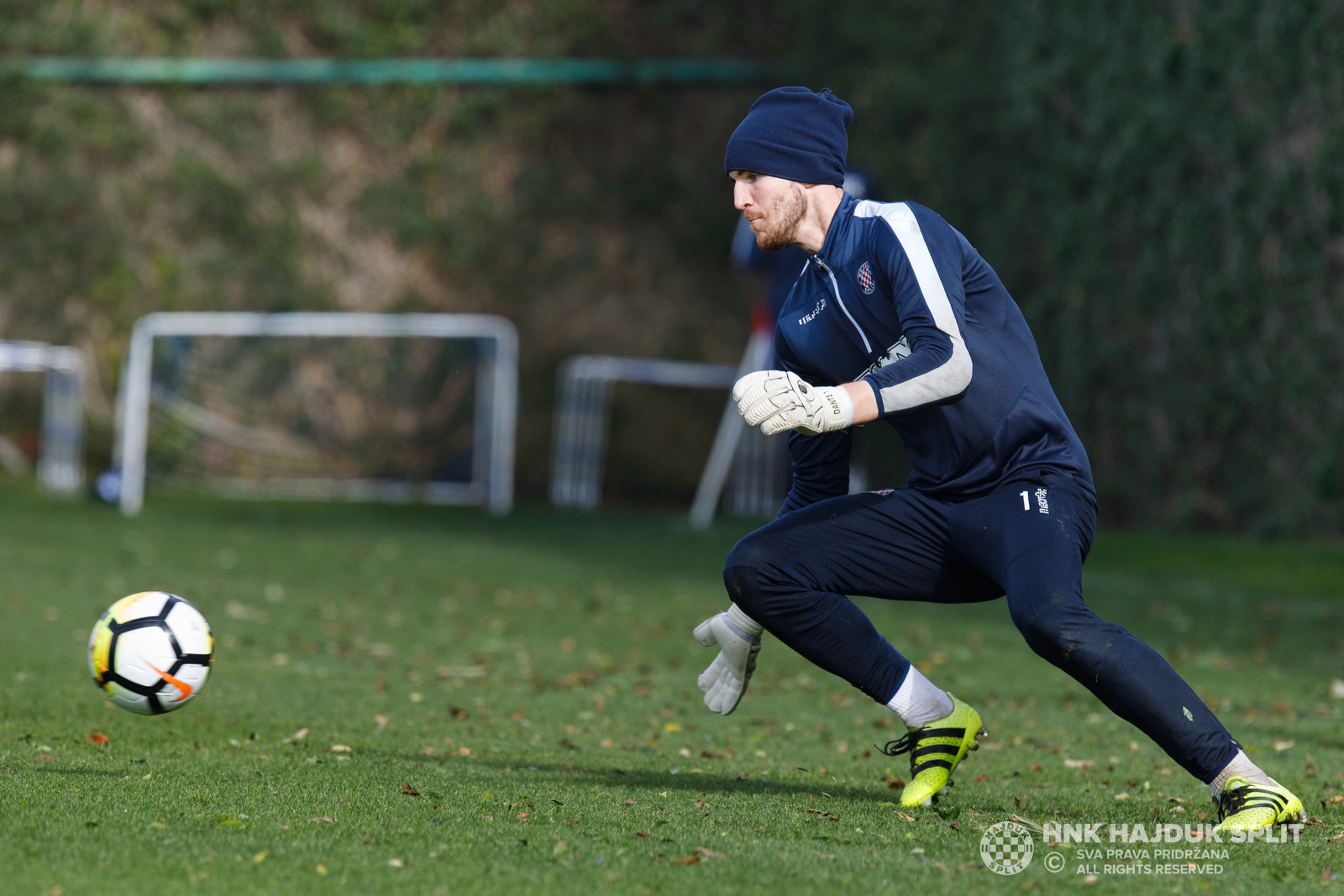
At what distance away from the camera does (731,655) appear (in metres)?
3.99

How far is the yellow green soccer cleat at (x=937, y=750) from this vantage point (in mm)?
3784

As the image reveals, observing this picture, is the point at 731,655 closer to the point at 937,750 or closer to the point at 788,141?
the point at 937,750

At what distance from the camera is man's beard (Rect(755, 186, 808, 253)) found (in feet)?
12.4

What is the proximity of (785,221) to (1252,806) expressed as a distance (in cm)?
177

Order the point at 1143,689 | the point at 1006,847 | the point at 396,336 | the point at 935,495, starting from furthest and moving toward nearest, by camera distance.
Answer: the point at 396,336 < the point at 935,495 < the point at 1143,689 < the point at 1006,847

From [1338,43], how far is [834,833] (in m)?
7.14

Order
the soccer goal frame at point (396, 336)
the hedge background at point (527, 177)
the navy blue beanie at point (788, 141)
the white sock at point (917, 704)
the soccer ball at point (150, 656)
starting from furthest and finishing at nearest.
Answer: the soccer goal frame at point (396, 336) < the hedge background at point (527, 177) < the soccer ball at point (150, 656) < the white sock at point (917, 704) < the navy blue beanie at point (788, 141)

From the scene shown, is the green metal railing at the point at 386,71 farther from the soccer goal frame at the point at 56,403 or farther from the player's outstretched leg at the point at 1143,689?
the player's outstretched leg at the point at 1143,689

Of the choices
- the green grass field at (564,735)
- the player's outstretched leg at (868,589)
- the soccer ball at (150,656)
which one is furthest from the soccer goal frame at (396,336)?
the player's outstretched leg at (868,589)

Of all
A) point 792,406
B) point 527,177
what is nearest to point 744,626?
point 792,406

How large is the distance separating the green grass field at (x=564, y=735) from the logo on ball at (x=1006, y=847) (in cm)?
4

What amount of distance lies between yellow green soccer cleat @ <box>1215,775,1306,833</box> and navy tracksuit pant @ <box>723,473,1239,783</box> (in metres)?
0.06

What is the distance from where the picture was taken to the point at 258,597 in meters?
8.15

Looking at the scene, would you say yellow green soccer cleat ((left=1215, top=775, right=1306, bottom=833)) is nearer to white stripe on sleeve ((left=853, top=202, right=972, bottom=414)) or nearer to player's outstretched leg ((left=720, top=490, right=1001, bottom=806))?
player's outstretched leg ((left=720, top=490, right=1001, bottom=806))
